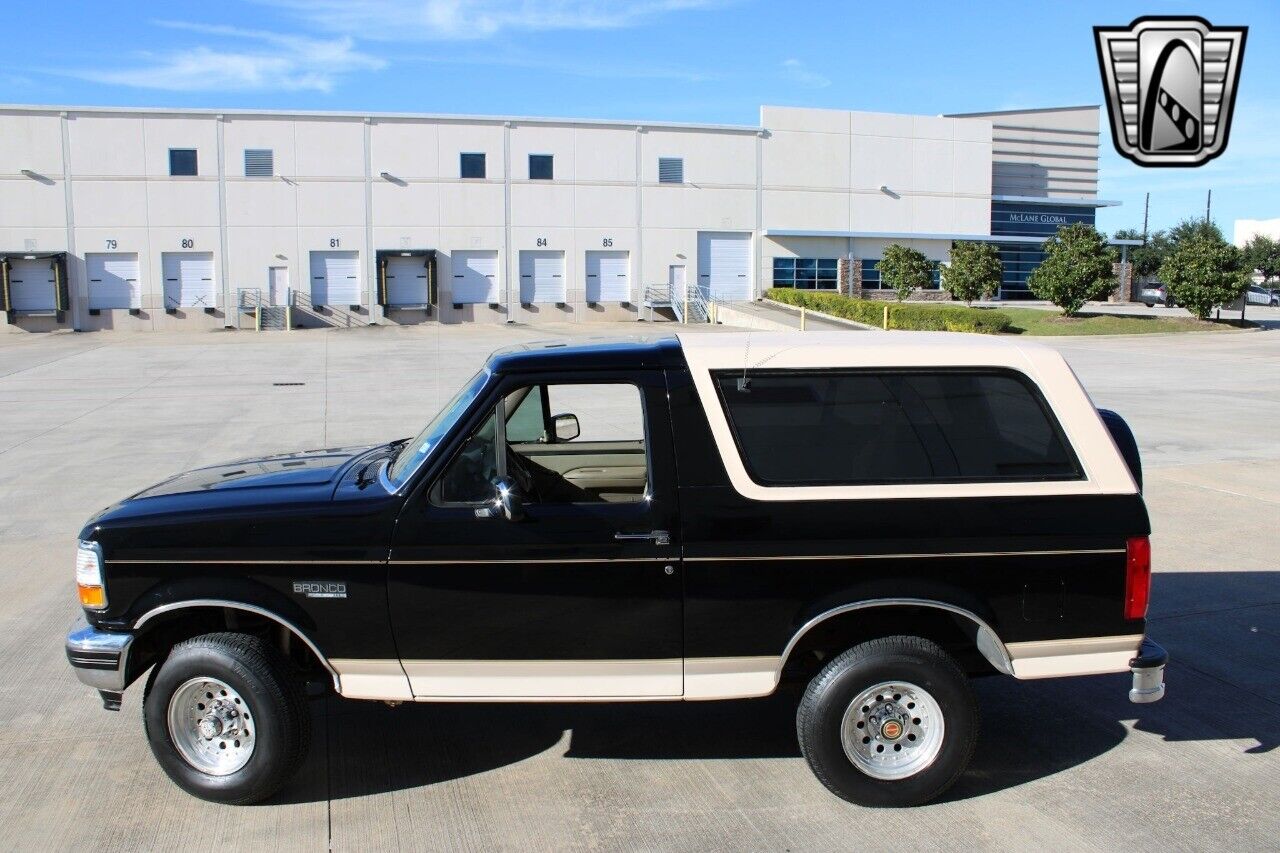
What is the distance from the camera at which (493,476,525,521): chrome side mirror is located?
175 inches

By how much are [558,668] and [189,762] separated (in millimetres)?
1597

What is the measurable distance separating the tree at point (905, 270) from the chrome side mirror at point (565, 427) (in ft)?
153

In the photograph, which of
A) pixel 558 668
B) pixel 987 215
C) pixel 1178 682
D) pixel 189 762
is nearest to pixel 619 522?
pixel 558 668

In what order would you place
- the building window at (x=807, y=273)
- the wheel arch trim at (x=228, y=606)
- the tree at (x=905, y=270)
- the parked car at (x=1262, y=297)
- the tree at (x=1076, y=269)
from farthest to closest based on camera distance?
the parked car at (x=1262, y=297) < the building window at (x=807, y=273) < the tree at (x=905, y=270) < the tree at (x=1076, y=269) < the wheel arch trim at (x=228, y=606)

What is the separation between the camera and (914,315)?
38688mm

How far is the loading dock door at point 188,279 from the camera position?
152 feet

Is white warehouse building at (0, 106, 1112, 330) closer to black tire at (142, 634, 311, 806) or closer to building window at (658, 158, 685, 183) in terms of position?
building window at (658, 158, 685, 183)

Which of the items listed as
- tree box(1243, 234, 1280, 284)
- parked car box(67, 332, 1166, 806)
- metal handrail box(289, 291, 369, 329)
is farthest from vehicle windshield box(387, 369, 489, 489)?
tree box(1243, 234, 1280, 284)

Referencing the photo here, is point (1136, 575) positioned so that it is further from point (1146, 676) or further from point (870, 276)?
point (870, 276)

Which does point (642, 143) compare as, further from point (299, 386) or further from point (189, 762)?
point (189, 762)

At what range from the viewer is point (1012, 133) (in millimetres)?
74625

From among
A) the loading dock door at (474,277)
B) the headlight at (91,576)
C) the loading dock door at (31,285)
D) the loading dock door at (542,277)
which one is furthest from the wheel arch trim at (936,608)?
the loading dock door at (31,285)

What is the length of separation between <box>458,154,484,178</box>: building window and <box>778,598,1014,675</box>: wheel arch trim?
46.1 meters

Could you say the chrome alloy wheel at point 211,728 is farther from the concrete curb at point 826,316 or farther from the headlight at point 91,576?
the concrete curb at point 826,316
